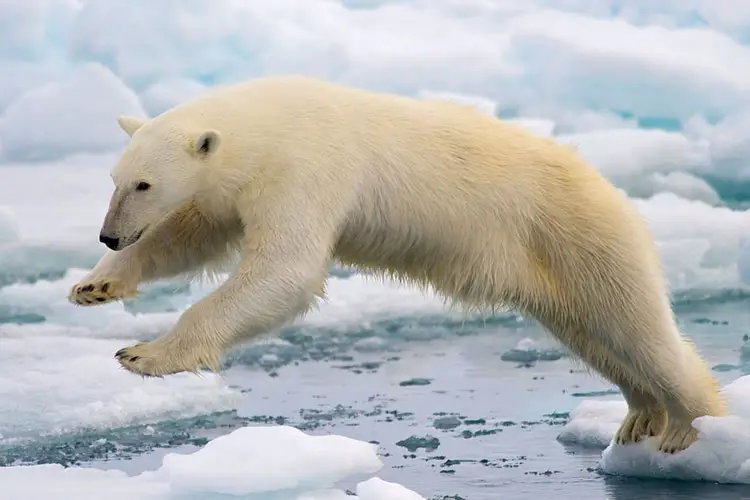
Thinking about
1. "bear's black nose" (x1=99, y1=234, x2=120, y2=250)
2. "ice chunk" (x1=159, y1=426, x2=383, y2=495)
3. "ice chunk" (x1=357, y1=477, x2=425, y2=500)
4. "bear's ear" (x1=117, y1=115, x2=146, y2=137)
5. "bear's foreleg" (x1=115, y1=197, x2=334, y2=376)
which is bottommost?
"ice chunk" (x1=357, y1=477, x2=425, y2=500)

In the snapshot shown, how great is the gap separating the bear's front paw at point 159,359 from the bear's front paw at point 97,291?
1.26 feet

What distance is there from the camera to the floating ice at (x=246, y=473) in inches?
153

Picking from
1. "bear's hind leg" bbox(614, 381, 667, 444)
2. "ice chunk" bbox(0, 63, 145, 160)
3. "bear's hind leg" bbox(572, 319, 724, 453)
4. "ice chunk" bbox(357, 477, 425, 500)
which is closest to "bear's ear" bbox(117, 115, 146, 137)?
"ice chunk" bbox(357, 477, 425, 500)

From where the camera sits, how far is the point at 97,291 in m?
3.59

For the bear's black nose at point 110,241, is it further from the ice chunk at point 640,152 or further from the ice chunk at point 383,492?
the ice chunk at point 640,152

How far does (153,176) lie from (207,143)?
181 millimetres

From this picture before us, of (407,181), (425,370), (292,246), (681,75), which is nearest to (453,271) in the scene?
(407,181)

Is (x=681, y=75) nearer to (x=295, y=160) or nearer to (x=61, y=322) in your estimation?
(x=61, y=322)

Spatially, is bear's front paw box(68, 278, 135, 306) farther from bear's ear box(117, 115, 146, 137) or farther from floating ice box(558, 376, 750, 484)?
floating ice box(558, 376, 750, 484)

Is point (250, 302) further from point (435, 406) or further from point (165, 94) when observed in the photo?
point (165, 94)

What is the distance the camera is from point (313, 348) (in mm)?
8102

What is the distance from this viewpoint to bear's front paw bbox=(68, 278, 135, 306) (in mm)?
3568

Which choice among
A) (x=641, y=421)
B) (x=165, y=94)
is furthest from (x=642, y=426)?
(x=165, y=94)

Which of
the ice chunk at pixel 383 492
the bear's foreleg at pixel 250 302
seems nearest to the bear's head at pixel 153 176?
the bear's foreleg at pixel 250 302
